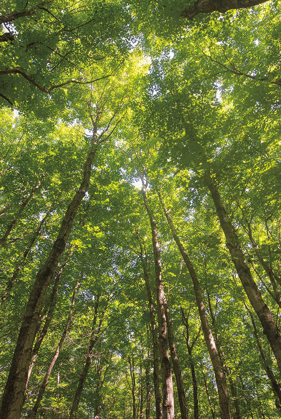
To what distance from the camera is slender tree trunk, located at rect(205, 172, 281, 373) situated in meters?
4.88

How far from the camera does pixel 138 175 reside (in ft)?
45.5

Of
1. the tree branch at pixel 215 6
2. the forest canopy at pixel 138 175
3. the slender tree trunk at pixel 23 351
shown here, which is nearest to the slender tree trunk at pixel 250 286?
the forest canopy at pixel 138 175

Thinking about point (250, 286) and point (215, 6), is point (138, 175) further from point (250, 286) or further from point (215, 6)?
point (250, 286)

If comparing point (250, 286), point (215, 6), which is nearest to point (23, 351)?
point (250, 286)

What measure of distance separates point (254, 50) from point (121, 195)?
9181mm

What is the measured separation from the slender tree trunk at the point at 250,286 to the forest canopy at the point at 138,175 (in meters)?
0.03

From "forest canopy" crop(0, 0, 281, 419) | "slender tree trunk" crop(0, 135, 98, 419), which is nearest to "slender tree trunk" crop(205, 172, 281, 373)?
"forest canopy" crop(0, 0, 281, 419)

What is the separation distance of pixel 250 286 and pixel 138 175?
9962 millimetres

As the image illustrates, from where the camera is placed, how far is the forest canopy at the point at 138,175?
6254 millimetres

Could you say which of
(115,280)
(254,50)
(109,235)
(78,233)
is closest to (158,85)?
(254,50)

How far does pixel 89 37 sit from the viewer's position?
22.5 feet

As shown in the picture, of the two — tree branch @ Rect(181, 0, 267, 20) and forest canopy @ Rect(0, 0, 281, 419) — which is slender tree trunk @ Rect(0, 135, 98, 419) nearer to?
forest canopy @ Rect(0, 0, 281, 419)

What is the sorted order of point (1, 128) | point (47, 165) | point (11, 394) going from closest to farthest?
point (11, 394)
point (47, 165)
point (1, 128)

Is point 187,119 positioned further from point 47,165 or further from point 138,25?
point 47,165
